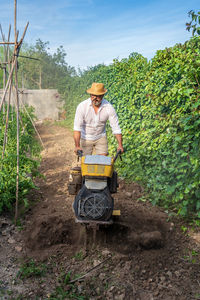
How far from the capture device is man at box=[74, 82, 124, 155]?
4.26 meters

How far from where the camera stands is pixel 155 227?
4379 millimetres

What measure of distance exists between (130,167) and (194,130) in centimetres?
265

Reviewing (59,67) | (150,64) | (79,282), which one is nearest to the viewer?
(79,282)

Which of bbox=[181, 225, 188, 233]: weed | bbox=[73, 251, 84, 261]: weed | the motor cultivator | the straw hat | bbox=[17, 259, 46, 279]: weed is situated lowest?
bbox=[17, 259, 46, 279]: weed

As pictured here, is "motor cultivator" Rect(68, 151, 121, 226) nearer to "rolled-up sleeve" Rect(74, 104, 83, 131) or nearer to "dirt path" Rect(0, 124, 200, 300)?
"dirt path" Rect(0, 124, 200, 300)

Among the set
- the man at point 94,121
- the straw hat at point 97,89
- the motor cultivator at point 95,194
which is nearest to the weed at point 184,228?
the motor cultivator at point 95,194

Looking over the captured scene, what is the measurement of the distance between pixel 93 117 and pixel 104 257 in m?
2.03

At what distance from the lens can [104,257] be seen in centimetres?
372

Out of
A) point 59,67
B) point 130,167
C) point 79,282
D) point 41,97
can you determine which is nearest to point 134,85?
point 130,167

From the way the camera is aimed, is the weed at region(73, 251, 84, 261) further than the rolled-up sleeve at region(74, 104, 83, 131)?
No

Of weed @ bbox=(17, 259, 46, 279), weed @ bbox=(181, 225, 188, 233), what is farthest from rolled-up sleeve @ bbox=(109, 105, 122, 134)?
weed @ bbox=(17, 259, 46, 279)

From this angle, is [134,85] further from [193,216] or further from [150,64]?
[193,216]

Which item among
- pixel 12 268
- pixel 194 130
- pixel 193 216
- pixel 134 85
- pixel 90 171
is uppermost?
pixel 134 85

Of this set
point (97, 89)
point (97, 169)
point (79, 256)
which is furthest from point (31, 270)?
point (97, 89)
